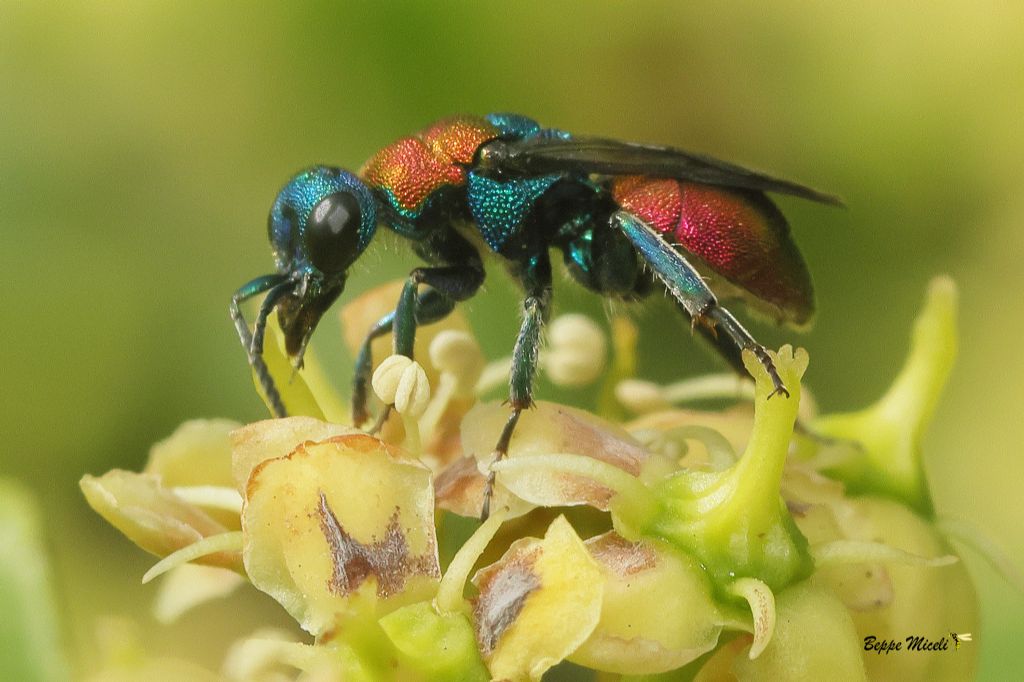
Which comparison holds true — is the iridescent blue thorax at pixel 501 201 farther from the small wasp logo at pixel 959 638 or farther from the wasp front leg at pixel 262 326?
the small wasp logo at pixel 959 638

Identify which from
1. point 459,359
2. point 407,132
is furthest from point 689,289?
point 407,132

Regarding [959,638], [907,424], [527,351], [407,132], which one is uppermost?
[407,132]

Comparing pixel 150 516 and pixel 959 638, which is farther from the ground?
pixel 150 516

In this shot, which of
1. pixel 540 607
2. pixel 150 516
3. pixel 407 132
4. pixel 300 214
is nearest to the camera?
pixel 540 607

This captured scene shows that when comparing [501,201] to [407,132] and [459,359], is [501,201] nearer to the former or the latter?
[459,359]

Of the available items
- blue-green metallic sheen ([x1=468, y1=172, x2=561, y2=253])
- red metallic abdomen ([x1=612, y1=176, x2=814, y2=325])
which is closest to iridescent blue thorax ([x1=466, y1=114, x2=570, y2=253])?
blue-green metallic sheen ([x1=468, y1=172, x2=561, y2=253])

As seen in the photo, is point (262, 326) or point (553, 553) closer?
point (553, 553)

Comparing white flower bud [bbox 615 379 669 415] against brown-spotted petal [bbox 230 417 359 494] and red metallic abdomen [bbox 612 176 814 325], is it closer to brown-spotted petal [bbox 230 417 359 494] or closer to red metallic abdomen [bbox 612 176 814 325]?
red metallic abdomen [bbox 612 176 814 325]

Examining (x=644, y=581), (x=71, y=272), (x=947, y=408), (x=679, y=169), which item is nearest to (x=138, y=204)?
(x=71, y=272)
